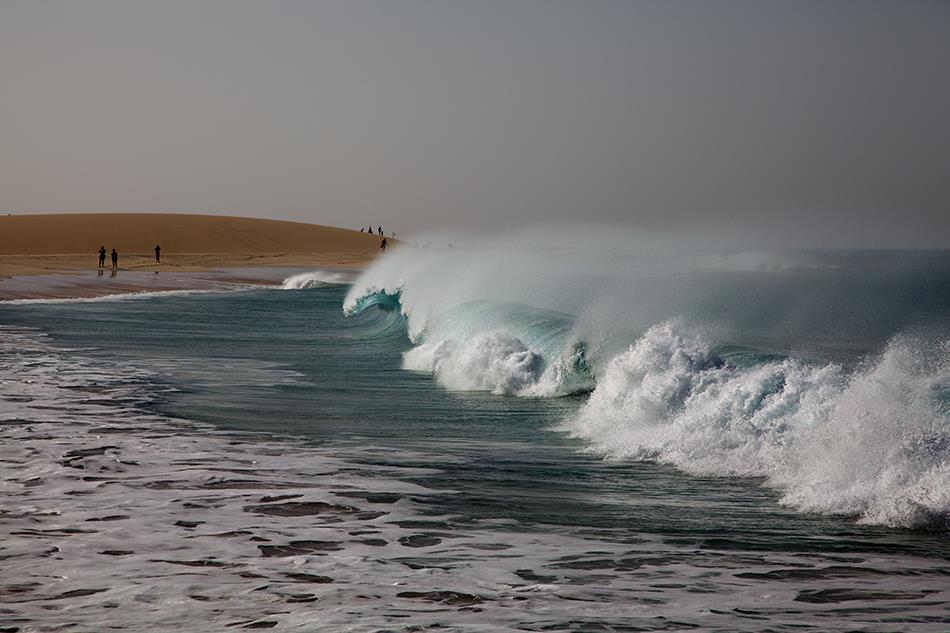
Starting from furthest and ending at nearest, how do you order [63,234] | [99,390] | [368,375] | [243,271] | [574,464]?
[63,234] < [243,271] < [368,375] < [99,390] < [574,464]

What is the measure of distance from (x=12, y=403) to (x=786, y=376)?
9.86 m

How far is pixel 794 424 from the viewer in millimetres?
12516

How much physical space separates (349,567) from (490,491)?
9.39 ft

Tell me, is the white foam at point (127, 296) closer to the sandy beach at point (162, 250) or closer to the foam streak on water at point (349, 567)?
the sandy beach at point (162, 250)

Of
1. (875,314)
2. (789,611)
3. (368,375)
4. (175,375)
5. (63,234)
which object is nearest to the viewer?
(789,611)

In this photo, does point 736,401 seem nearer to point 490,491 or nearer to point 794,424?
point 794,424

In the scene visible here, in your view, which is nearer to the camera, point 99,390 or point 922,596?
point 922,596

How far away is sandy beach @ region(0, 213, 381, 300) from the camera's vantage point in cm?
5750

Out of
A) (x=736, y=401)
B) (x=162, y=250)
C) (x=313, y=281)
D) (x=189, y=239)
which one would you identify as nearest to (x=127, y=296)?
(x=313, y=281)

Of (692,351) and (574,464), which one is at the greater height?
(692,351)

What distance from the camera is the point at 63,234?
12150cm

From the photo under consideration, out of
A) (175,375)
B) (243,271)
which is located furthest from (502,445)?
(243,271)

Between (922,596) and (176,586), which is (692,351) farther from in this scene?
(176,586)

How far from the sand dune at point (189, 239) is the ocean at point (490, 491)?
239ft
